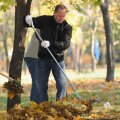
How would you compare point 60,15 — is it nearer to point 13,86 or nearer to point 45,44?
point 45,44

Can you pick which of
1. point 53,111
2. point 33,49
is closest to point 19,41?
point 33,49

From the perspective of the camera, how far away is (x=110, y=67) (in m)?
16.8

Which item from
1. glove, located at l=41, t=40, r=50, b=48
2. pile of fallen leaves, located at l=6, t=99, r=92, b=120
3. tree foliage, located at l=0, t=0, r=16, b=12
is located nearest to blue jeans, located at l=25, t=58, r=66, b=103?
glove, located at l=41, t=40, r=50, b=48

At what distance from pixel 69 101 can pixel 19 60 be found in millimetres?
1606

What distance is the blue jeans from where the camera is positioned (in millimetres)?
8312

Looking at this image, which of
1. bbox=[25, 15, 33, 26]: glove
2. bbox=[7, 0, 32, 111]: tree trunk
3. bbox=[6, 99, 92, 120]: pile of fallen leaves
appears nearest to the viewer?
bbox=[6, 99, 92, 120]: pile of fallen leaves

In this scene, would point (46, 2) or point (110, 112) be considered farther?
point (46, 2)

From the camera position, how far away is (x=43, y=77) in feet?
27.7

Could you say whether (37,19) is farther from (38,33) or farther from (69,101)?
(69,101)

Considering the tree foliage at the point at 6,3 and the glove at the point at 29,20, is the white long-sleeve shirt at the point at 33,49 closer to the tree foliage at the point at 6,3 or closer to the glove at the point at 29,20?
the glove at the point at 29,20

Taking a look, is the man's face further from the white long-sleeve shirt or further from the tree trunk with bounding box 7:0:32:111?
the white long-sleeve shirt

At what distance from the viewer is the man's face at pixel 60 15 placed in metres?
7.98

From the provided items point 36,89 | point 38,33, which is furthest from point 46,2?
point 36,89

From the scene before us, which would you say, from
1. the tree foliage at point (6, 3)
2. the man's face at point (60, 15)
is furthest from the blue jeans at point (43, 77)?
the tree foliage at point (6, 3)
